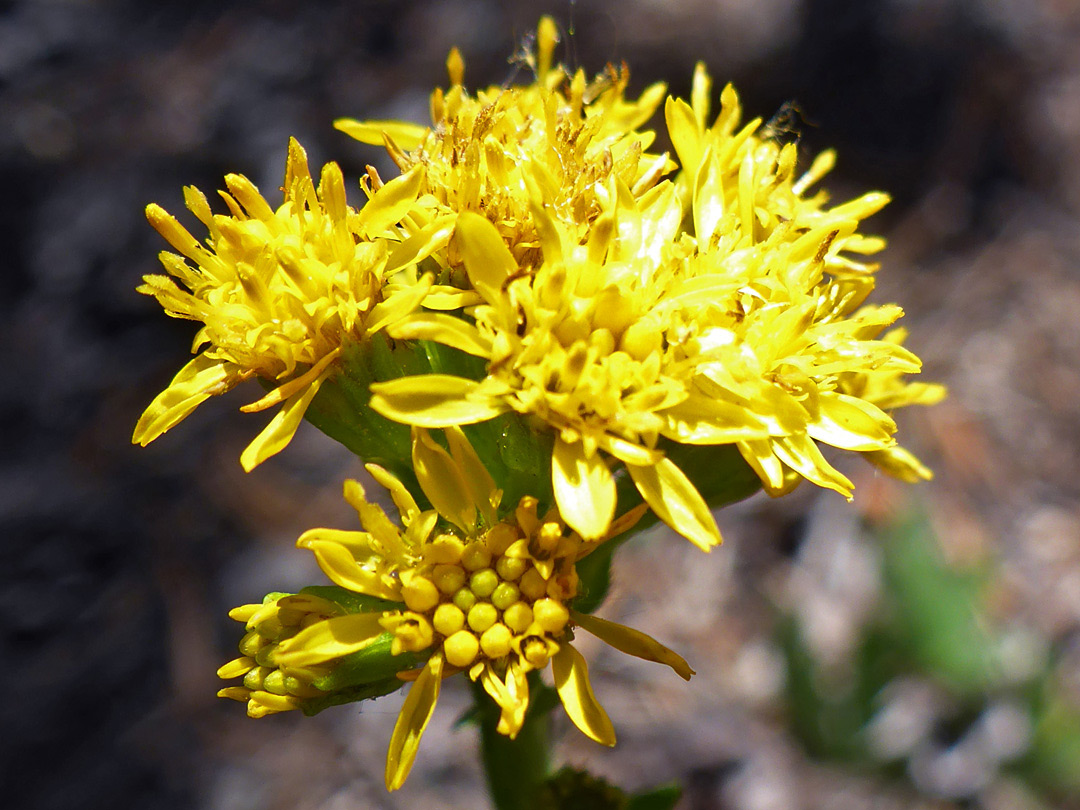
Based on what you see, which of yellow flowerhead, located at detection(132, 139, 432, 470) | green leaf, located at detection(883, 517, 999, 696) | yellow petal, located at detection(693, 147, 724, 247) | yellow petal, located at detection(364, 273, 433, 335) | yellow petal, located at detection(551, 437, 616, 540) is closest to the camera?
yellow petal, located at detection(551, 437, 616, 540)

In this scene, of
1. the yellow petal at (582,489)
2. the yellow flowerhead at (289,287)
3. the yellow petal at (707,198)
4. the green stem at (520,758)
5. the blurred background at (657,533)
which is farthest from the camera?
the blurred background at (657,533)

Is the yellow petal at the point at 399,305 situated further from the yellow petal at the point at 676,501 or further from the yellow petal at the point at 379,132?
the yellow petal at the point at 379,132

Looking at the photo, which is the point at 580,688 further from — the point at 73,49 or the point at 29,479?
the point at 73,49

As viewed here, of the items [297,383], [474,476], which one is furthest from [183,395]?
[474,476]

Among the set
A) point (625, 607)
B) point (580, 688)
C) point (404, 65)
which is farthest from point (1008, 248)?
point (580, 688)

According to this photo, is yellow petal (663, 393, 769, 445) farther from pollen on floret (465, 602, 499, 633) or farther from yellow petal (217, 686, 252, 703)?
yellow petal (217, 686, 252, 703)

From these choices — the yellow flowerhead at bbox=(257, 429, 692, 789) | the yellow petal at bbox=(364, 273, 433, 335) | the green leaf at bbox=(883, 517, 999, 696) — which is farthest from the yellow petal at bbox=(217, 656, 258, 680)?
the green leaf at bbox=(883, 517, 999, 696)

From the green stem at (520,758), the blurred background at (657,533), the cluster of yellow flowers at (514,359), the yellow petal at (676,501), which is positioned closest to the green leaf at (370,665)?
the cluster of yellow flowers at (514,359)
